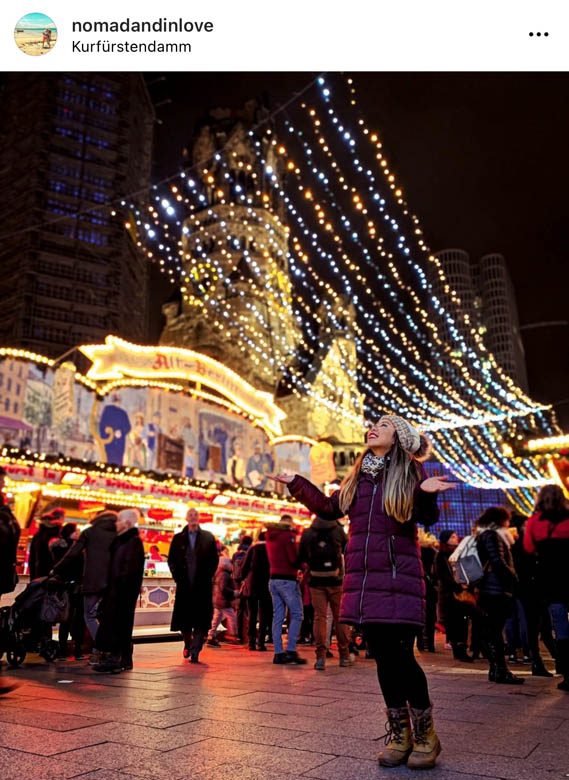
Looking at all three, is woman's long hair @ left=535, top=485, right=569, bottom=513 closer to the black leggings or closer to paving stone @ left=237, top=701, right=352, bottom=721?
paving stone @ left=237, top=701, right=352, bottom=721

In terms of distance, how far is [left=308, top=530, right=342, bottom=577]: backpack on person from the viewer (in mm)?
7016

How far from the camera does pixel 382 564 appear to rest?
315cm

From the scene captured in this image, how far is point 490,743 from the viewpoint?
324cm

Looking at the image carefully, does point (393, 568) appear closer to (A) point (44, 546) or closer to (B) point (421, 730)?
(B) point (421, 730)

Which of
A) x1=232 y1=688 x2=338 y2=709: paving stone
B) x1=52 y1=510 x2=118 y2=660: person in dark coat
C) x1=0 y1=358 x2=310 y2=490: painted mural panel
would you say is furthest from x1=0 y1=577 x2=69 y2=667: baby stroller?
x1=0 y1=358 x2=310 y2=490: painted mural panel

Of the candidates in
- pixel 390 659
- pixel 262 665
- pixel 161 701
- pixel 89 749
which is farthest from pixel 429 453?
pixel 262 665

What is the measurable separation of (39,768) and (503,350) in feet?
413

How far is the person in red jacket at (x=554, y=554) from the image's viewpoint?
540cm

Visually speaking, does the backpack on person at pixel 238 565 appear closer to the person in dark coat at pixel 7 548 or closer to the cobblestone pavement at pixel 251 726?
the cobblestone pavement at pixel 251 726

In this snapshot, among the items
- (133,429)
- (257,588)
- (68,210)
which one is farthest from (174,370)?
(68,210)

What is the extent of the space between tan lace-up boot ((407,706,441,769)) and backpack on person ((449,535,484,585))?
128 inches

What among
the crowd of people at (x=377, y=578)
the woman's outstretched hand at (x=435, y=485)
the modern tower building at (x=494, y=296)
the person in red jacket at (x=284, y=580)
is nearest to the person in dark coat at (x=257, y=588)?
the crowd of people at (x=377, y=578)
